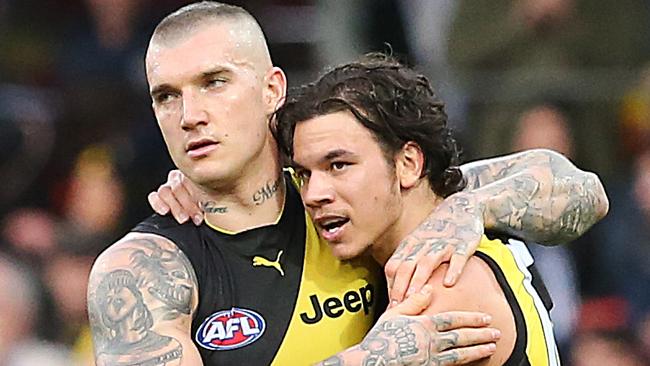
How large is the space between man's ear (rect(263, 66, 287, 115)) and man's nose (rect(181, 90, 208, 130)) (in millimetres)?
273

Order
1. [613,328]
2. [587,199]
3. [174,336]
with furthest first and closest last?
[613,328], [587,199], [174,336]

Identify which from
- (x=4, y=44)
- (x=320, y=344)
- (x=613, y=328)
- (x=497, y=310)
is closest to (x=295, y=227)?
(x=320, y=344)

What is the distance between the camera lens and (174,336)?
4668 mm

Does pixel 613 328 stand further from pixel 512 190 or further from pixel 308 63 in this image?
pixel 512 190

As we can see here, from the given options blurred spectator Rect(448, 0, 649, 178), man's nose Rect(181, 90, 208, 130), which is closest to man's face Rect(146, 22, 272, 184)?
man's nose Rect(181, 90, 208, 130)

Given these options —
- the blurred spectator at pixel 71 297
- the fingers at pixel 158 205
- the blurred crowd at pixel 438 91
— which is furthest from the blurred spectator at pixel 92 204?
the fingers at pixel 158 205

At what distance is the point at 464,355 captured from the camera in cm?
464

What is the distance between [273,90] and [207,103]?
0.30 meters

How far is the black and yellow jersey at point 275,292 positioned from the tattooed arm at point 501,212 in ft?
1.04

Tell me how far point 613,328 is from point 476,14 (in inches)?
78.5

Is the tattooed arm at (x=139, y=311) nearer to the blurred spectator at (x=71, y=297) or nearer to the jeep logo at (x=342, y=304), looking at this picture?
the jeep logo at (x=342, y=304)

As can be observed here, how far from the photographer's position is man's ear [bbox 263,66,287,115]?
510cm

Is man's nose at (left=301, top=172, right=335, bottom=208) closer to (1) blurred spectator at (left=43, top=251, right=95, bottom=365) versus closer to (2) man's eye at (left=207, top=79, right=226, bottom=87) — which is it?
Result: (2) man's eye at (left=207, top=79, right=226, bottom=87)

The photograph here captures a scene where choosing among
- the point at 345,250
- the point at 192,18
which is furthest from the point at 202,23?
the point at 345,250
